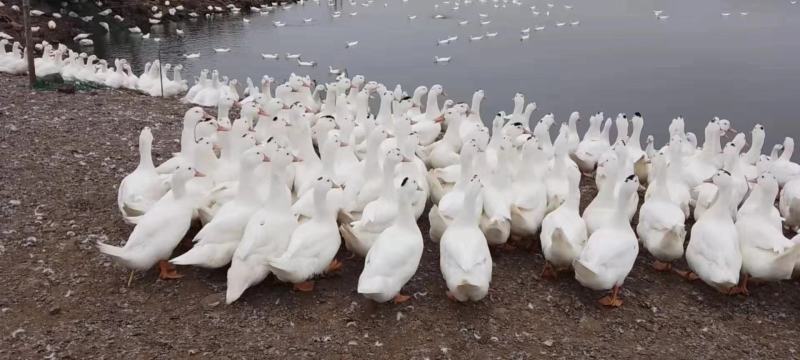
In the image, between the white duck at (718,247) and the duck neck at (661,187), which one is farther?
the duck neck at (661,187)

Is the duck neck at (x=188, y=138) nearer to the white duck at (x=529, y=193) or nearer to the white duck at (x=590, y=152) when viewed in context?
the white duck at (x=529, y=193)

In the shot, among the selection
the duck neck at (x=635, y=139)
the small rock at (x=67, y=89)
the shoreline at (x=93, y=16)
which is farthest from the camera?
the shoreline at (x=93, y=16)

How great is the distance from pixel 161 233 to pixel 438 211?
2633 millimetres

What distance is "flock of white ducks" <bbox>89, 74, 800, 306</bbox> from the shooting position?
6.00 metres

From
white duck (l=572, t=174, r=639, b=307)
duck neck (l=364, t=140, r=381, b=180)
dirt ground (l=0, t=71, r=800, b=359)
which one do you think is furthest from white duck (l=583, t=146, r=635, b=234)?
duck neck (l=364, t=140, r=381, b=180)

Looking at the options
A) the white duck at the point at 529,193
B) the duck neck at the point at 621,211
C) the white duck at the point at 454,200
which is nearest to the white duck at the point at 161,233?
the white duck at the point at 454,200

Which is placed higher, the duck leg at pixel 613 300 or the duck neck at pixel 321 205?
the duck neck at pixel 321 205

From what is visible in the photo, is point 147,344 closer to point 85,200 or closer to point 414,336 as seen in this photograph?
point 414,336

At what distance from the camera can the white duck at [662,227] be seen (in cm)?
660

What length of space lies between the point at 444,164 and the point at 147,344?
479 cm

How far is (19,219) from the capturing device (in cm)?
730

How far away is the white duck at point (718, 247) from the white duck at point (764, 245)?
0.14 meters

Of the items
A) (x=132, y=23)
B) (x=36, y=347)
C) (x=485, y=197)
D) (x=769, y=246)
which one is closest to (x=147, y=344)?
(x=36, y=347)

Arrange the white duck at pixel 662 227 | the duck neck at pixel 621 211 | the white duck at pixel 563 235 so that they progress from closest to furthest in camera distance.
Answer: the white duck at pixel 563 235, the duck neck at pixel 621 211, the white duck at pixel 662 227
